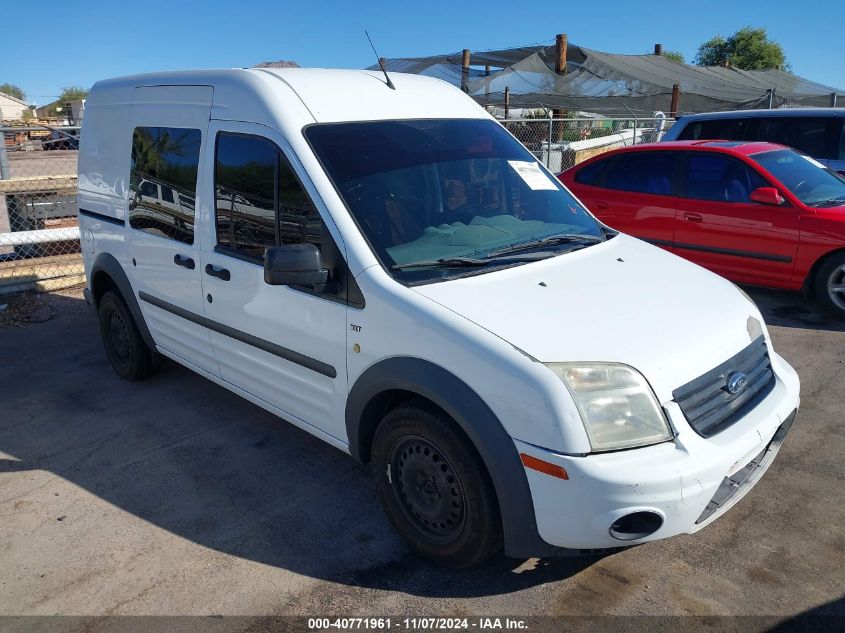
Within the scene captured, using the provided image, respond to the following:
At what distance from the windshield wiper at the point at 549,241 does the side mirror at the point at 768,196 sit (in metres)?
3.59

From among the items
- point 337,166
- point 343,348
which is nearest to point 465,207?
point 337,166

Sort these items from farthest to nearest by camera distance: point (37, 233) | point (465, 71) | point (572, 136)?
point (572, 136)
point (465, 71)
point (37, 233)

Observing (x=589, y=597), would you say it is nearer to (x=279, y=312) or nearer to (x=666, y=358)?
(x=666, y=358)

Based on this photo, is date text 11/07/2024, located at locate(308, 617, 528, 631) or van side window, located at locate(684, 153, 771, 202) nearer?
date text 11/07/2024, located at locate(308, 617, 528, 631)

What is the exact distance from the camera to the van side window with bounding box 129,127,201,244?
13.2ft

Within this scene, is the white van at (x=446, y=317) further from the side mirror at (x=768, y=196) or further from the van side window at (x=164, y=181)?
the side mirror at (x=768, y=196)

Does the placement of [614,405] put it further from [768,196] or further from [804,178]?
[804,178]

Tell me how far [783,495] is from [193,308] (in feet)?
11.3

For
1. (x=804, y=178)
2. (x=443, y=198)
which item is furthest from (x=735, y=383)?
(x=804, y=178)

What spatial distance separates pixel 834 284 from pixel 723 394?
14.4 ft

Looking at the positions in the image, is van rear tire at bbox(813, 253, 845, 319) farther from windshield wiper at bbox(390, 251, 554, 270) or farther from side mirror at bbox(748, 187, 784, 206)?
windshield wiper at bbox(390, 251, 554, 270)

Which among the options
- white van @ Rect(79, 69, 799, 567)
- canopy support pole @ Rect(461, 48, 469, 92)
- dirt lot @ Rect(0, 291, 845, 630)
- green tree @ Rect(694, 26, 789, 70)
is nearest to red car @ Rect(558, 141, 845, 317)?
dirt lot @ Rect(0, 291, 845, 630)

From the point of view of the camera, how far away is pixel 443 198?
3.39 m

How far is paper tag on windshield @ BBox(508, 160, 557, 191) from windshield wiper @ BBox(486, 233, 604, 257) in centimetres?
40
